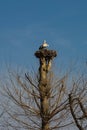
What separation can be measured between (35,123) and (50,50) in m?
2.95

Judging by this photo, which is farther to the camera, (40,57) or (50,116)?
(40,57)

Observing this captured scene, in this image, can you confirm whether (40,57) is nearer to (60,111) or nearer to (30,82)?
(30,82)

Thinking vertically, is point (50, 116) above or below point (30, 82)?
below

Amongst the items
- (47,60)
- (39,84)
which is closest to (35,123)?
(39,84)

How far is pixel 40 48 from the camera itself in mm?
14297

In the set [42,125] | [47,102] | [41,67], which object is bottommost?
[42,125]

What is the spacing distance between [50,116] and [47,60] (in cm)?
234

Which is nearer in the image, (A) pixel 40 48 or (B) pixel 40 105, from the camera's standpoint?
(B) pixel 40 105

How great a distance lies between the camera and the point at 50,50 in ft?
46.0

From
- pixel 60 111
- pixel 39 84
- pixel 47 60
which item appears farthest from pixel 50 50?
pixel 60 111

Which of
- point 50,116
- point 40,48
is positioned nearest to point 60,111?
point 50,116

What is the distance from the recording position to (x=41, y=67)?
13898mm

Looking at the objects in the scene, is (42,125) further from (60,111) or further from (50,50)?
(50,50)

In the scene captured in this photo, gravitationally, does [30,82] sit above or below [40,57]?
below
